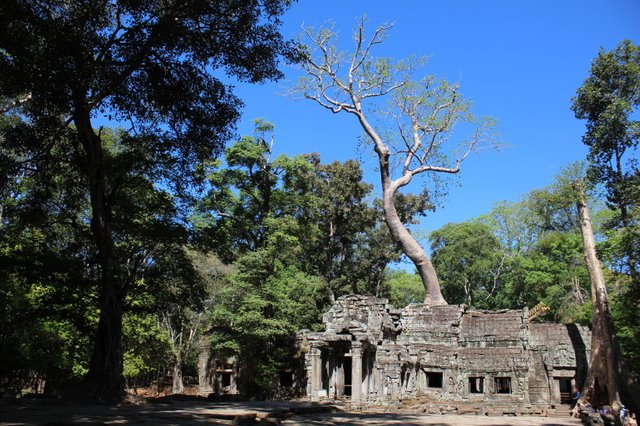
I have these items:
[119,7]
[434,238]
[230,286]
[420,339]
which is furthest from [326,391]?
[434,238]

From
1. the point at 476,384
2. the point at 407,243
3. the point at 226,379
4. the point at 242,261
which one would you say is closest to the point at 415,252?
the point at 407,243

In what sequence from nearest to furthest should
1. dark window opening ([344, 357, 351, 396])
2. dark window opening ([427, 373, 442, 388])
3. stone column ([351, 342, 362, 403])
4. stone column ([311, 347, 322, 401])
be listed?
stone column ([351, 342, 362, 403])
stone column ([311, 347, 322, 401])
dark window opening ([344, 357, 351, 396])
dark window opening ([427, 373, 442, 388])

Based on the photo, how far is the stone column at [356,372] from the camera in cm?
1850

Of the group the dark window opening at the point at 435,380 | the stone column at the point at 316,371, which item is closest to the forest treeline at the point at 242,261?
the stone column at the point at 316,371

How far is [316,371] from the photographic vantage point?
19.8 metres

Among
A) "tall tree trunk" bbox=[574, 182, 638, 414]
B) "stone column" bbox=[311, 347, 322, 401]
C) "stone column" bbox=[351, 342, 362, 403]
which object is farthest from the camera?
"stone column" bbox=[311, 347, 322, 401]

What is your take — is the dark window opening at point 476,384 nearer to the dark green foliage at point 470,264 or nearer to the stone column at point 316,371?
the stone column at point 316,371

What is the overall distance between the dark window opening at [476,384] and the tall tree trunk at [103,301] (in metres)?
15.3

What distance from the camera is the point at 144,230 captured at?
14.3 meters

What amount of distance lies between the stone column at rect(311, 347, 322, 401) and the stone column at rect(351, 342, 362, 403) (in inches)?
64.3

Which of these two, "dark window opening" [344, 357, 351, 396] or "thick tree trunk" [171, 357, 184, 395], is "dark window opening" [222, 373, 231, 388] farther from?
"dark window opening" [344, 357, 351, 396]

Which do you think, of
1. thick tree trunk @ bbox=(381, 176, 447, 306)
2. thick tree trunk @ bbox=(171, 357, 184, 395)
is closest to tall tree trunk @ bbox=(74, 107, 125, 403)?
thick tree trunk @ bbox=(381, 176, 447, 306)

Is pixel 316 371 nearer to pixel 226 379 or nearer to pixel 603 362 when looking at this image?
pixel 226 379

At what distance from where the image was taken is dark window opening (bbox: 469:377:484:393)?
21.9m
